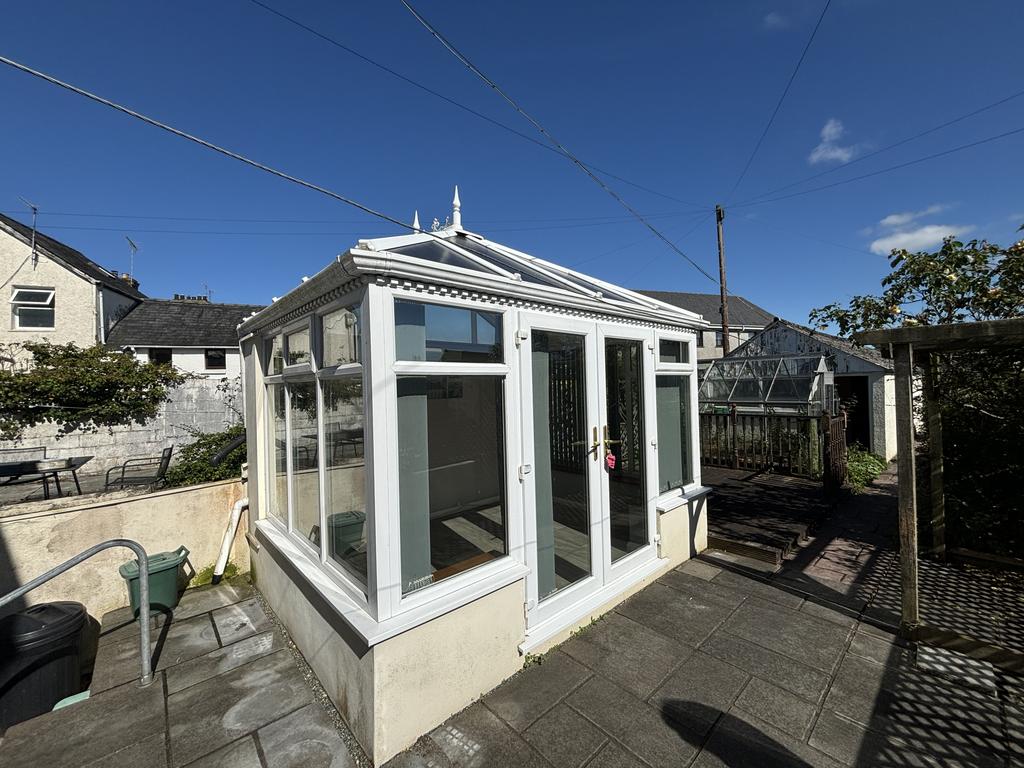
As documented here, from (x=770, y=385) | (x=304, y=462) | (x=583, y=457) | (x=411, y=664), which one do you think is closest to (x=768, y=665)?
(x=583, y=457)

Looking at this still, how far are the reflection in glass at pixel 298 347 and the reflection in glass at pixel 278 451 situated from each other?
455 mm

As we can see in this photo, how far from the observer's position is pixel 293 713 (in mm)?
2520

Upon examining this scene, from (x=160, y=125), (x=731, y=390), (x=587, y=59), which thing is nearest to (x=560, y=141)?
(x=587, y=59)

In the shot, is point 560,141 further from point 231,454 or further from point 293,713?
point 293,713

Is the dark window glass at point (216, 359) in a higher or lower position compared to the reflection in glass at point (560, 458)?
higher

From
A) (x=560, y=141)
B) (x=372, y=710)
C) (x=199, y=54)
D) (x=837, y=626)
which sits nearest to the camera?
(x=372, y=710)

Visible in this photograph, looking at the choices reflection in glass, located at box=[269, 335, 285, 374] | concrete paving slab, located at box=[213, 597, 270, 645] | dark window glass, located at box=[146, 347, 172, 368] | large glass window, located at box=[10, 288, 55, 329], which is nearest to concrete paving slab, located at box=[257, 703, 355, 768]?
concrete paving slab, located at box=[213, 597, 270, 645]

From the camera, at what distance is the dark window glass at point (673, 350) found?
4.29m

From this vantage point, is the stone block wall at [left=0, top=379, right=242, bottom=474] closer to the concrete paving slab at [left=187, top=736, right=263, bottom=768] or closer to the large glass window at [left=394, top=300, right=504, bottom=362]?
the concrete paving slab at [left=187, top=736, right=263, bottom=768]

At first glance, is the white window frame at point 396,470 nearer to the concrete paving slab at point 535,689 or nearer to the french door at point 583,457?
the french door at point 583,457

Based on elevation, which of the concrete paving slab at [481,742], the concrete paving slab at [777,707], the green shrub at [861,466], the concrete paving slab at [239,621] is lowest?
the concrete paving slab at [239,621]

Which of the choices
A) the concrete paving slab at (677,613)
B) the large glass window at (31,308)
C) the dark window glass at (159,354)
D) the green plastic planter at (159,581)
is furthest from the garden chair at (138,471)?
the large glass window at (31,308)

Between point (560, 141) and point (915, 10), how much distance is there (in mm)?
4553

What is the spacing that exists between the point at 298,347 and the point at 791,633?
4410 millimetres
